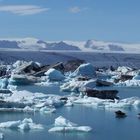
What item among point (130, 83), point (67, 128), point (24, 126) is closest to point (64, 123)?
point (67, 128)

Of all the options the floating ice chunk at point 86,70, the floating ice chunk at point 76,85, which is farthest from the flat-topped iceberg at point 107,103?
the floating ice chunk at point 86,70

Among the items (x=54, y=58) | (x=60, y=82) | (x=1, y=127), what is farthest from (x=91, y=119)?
(x=54, y=58)

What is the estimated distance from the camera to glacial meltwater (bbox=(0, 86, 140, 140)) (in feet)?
31.8

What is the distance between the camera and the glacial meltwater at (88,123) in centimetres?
969

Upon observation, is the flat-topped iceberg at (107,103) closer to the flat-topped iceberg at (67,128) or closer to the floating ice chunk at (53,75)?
the flat-topped iceberg at (67,128)

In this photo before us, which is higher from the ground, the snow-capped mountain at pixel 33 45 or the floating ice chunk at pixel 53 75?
the snow-capped mountain at pixel 33 45

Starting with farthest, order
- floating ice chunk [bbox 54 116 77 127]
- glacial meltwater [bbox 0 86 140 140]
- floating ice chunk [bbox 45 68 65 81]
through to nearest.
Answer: floating ice chunk [bbox 45 68 65 81]
floating ice chunk [bbox 54 116 77 127]
glacial meltwater [bbox 0 86 140 140]

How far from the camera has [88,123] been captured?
37.7ft

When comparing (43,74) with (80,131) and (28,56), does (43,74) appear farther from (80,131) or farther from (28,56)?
(28,56)

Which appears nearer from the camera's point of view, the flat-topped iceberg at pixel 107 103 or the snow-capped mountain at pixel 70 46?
the flat-topped iceberg at pixel 107 103

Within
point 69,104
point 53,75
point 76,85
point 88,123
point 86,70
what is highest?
point 86,70

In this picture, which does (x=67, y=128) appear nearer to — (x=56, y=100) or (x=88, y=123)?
(x=88, y=123)

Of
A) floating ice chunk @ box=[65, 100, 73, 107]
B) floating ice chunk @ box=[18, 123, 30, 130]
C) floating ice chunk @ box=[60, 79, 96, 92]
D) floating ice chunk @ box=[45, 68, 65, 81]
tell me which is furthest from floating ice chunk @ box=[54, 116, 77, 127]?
floating ice chunk @ box=[45, 68, 65, 81]

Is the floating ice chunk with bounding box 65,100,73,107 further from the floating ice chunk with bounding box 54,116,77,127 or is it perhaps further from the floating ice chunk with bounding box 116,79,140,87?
the floating ice chunk with bounding box 116,79,140,87
